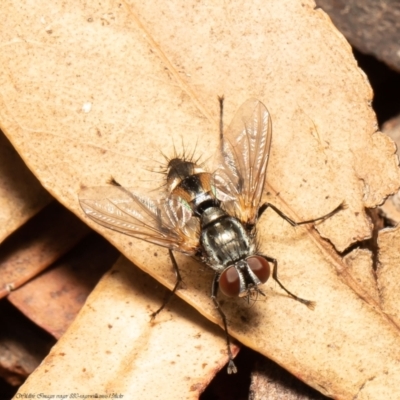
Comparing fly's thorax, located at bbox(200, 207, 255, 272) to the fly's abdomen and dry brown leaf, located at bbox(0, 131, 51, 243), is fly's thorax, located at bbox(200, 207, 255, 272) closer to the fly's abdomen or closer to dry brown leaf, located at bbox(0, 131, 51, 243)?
the fly's abdomen

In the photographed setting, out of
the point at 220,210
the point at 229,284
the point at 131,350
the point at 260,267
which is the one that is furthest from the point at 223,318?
the point at 220,210

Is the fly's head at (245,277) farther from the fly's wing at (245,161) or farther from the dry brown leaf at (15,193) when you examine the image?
the dry brown leaf at (15,193)

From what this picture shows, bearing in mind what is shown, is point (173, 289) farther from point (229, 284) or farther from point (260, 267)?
point (260, 267)

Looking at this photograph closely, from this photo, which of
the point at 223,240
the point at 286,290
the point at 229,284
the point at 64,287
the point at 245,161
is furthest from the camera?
the point at 64,287

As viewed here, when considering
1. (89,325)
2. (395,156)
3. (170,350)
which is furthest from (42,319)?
(395,156)

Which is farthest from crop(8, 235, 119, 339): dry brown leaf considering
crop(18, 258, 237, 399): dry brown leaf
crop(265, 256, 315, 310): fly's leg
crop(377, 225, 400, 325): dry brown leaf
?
crop(377, 225, 400, 325): dry brown leaf

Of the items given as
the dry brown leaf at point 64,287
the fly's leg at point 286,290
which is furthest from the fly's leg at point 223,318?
the dry brown leaf at point 64,287
